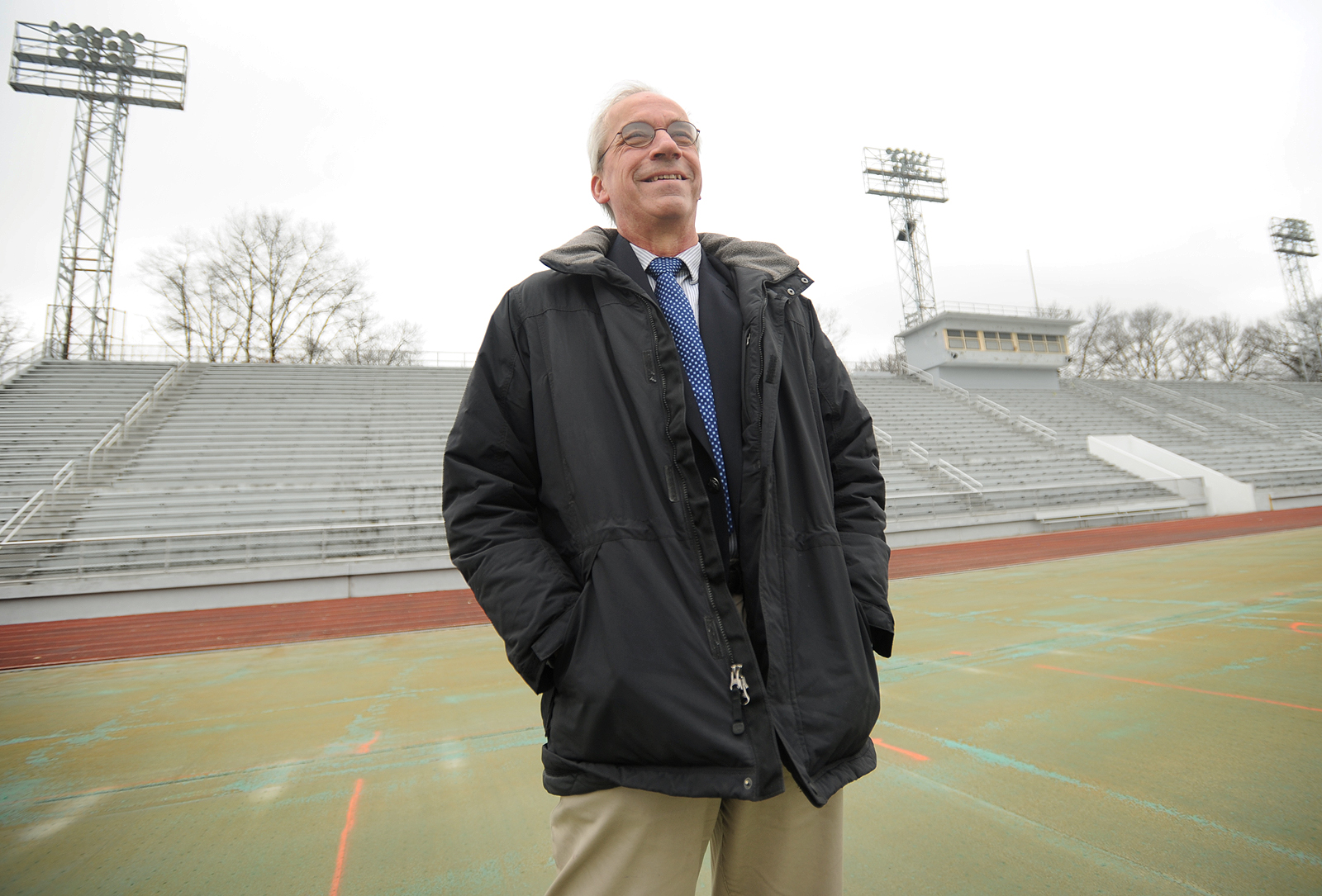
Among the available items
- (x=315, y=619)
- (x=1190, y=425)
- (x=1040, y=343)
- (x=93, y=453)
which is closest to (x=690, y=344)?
(x=315, y=619)

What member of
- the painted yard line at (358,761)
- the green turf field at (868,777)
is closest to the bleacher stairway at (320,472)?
the green turf field at (868,777)

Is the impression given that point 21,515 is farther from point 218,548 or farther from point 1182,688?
point 1182,688

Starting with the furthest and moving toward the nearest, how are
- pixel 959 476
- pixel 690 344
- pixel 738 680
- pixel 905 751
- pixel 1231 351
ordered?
pixel 1231 351 → pixel 959 476 → pixel 905 751 → pixel 690 344 → pixel 738 680

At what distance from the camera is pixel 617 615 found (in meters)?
1.14

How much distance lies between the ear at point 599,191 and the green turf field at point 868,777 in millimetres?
Answer: 2263

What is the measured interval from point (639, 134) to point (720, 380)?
67 cm

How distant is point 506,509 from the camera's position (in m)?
1.31

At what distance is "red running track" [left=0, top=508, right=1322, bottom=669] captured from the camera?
755 cm

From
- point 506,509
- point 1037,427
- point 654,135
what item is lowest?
point 506,509

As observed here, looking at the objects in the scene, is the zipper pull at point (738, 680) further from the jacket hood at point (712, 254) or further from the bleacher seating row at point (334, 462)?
the bleacher seating row at point (334, 462)

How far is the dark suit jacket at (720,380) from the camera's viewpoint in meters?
1.28

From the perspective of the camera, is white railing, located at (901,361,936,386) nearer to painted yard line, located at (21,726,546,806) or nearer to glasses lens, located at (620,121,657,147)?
painted yard line, located at (21,726,546,806)

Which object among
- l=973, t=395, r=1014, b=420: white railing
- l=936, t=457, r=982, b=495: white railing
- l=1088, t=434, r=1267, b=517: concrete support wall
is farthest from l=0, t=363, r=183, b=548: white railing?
l=973, t=395, r=1014, b=420: white railing

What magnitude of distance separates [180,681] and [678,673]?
6377mm
